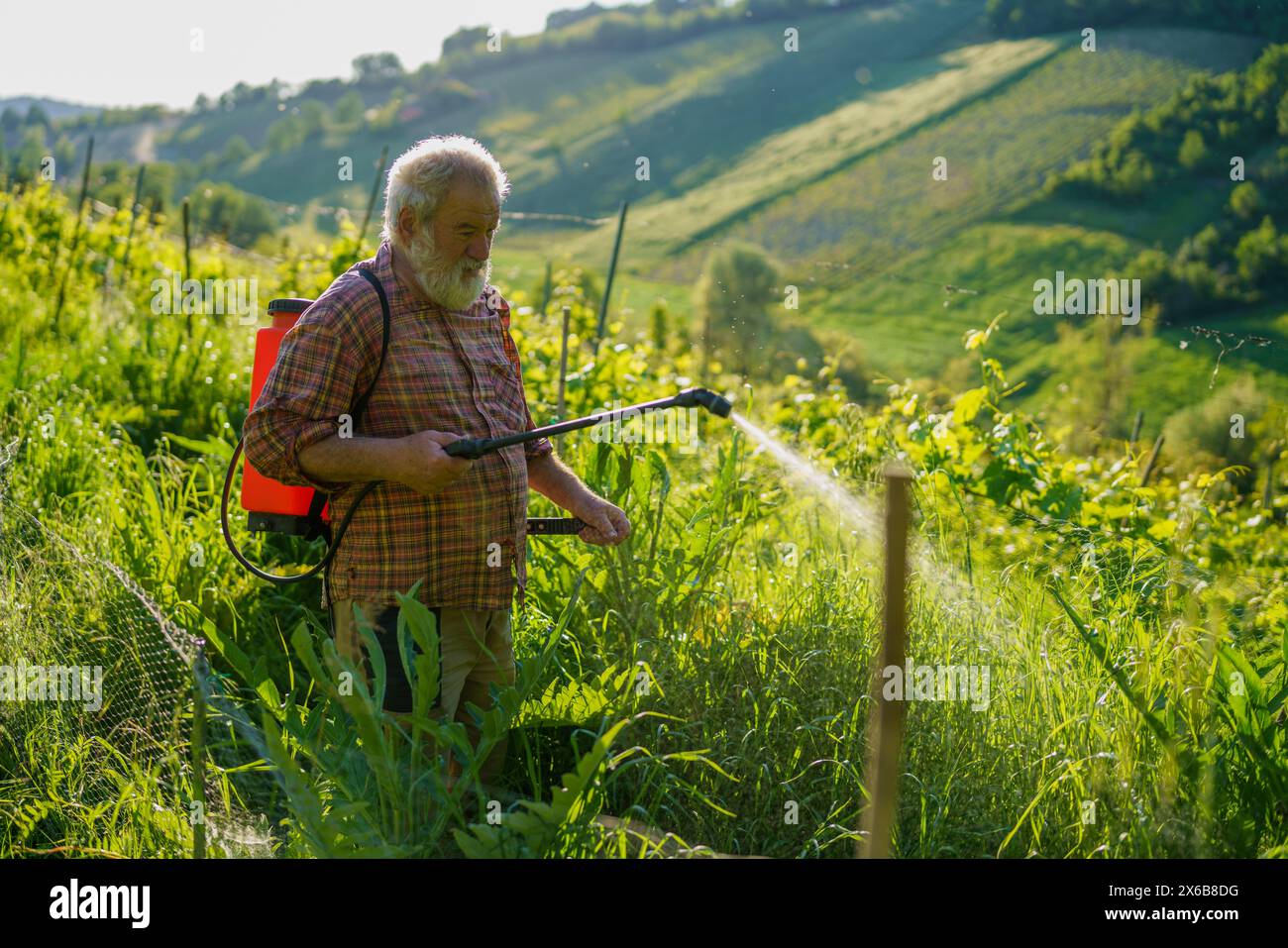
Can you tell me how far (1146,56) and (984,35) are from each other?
44.4ft

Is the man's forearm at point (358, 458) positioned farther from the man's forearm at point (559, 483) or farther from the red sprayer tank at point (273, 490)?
the man's forearm at point (559, 483)

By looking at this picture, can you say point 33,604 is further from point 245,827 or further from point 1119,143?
point 1119,143

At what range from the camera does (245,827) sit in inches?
117

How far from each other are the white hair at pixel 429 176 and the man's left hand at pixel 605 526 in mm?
863

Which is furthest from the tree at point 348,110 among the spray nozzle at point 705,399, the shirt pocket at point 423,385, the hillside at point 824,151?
the spray nozzle at point 705,399

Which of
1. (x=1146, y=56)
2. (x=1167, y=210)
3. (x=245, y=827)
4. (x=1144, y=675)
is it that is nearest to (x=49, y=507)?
(x=245, y=827)

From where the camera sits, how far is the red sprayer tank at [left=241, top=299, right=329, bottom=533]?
122 inches

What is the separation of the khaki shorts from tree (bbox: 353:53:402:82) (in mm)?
108254

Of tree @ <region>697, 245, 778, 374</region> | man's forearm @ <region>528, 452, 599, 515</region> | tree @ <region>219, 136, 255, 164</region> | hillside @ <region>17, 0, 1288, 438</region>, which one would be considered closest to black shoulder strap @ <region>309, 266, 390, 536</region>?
man's forearm @ <region>528, 452, 599, 515</region>

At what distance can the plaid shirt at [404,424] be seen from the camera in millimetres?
2678

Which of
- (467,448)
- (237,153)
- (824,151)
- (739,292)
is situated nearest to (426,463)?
(467,448)

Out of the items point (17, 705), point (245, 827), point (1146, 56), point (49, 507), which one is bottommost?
point (245, 827)

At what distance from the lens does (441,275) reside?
2787 mm

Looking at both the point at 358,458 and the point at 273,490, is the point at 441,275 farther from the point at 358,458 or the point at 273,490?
the point at 273,490
